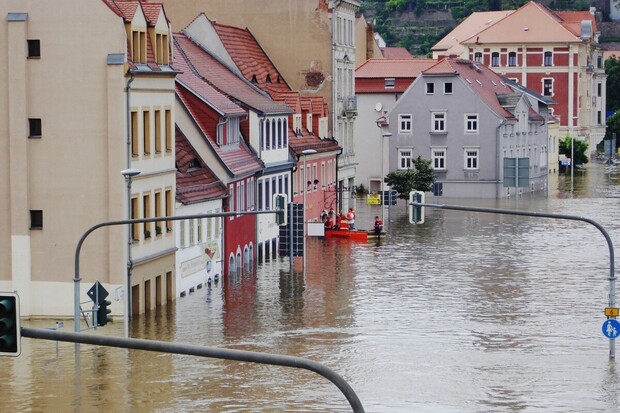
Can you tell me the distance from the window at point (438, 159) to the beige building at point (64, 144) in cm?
5846

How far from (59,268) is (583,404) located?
1828 centimetres

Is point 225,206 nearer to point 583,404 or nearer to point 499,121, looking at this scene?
point 583,404

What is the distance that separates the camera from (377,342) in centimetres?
4416

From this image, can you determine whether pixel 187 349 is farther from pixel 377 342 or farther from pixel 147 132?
pixel 147 132

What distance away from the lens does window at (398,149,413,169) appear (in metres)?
105

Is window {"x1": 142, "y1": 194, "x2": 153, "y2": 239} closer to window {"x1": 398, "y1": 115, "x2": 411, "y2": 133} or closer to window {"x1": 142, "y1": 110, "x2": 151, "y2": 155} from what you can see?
window {"x1": 142, "y1": 110, "x2": 151, "y2": 155}

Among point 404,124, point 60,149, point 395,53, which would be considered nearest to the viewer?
point 60,149

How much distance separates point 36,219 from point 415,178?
50.4 metres

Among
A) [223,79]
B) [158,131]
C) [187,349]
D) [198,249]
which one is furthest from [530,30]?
[187,349]

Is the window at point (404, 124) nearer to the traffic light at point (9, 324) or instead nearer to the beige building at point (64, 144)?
the beige building at point (64, 144)

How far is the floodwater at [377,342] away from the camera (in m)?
35.6

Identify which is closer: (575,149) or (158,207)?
(158,207)

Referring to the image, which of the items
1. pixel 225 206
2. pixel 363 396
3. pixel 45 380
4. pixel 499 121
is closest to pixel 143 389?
pixel 45 380

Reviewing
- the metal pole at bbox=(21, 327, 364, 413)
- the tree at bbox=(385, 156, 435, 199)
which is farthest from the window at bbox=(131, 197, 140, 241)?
the tree at bbox=(385, 156, 435, 199)
